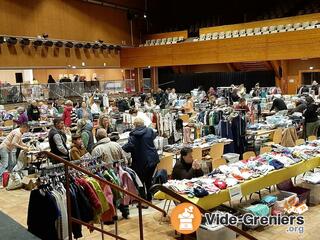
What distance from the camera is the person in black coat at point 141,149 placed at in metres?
6.70

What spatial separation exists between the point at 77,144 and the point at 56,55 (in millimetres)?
17063

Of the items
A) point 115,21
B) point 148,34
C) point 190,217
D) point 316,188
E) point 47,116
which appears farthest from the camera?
point 148,34

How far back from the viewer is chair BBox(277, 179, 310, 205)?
671cm

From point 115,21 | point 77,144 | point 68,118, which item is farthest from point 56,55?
point 77,144

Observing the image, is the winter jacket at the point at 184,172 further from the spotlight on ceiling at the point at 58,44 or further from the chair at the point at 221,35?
the spotlight on ceiling at the point at 58,44

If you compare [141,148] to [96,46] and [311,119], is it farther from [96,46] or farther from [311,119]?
[96,46]

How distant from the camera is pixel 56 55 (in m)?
22.9

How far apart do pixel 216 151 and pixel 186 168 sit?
2384 millimetres

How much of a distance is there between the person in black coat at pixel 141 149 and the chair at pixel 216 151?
2.06 metres

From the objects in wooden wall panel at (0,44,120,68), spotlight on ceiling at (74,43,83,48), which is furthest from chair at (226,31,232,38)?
spotlight on ceiling at (74,43,83,48)

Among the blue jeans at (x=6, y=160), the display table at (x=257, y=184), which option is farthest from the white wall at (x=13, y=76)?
the display table at (x=257, y=184)

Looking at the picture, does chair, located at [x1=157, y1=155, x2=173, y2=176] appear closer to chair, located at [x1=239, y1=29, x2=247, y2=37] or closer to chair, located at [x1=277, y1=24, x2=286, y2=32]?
chair, located at [x1=277, y1=24, x2=286, y2=32]

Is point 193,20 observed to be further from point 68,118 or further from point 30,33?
point 68,118

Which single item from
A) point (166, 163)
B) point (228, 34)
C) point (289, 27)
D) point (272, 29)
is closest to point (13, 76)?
point (228, 34)
